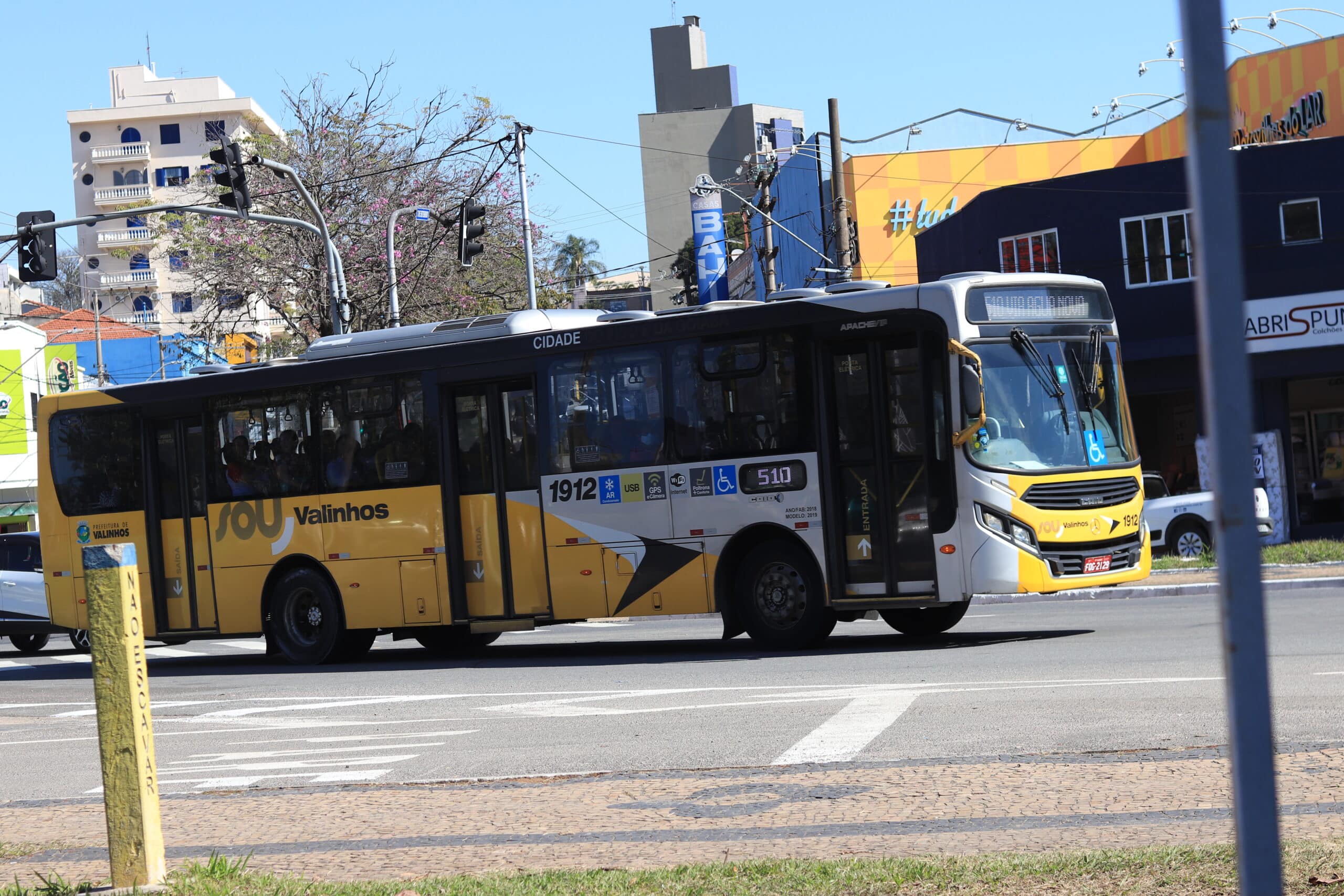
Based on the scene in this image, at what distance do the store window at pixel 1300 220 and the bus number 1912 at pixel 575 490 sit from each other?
19817mm

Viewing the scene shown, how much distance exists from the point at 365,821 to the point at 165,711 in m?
6.62

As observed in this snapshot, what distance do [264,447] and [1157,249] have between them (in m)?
20.4

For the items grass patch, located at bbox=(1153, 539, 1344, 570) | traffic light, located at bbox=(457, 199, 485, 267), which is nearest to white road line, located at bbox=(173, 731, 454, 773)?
grass patch, located at bbox=(1153, 539, 1344, 570)

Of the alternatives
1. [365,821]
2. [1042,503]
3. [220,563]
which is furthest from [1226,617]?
[220,563]

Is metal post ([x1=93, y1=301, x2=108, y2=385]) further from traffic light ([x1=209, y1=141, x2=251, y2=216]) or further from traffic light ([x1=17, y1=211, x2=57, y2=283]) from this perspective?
traffic light ([x1=209, y1=141, x2=251, y2=216])

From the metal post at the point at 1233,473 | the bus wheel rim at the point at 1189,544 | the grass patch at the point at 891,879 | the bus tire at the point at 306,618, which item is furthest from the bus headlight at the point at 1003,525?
the bus wheel rim at the point at 1189,544

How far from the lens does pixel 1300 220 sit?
3003 centimetres

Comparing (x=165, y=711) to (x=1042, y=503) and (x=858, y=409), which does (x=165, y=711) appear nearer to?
(x=858, y=409)

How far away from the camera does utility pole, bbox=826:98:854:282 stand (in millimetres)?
27422

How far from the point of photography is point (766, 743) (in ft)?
29.5

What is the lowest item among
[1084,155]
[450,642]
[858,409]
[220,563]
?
[450,642]

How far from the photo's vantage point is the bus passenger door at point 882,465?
45.6 ft

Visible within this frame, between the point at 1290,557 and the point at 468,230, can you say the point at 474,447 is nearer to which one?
the point at 468,230

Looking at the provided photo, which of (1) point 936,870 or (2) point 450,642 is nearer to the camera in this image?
(1) point 936,870
